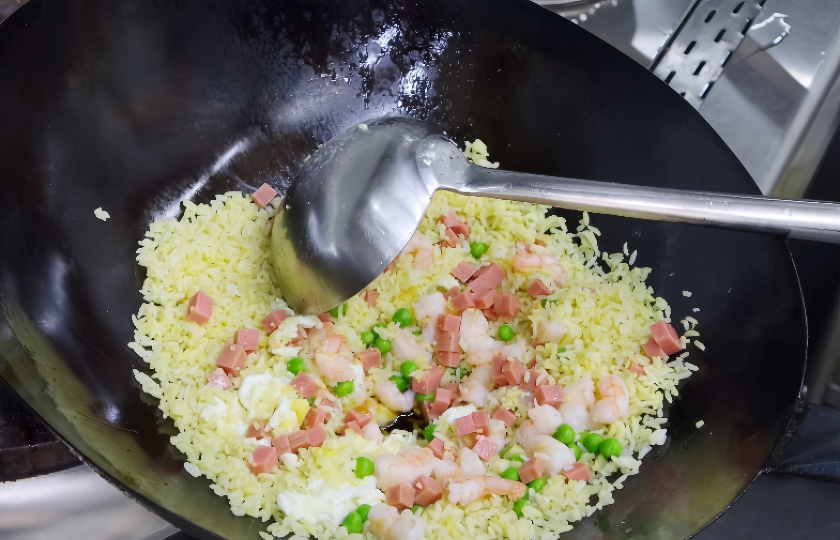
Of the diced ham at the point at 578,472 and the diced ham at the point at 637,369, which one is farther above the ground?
the diced ham at the point at 637,369

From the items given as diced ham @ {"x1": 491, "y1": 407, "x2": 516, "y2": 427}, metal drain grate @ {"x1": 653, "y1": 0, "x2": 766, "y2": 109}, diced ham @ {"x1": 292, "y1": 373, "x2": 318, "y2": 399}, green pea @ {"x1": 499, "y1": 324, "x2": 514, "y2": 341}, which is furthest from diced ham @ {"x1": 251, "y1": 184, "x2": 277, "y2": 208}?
metal drain grate @ {"x1": 653, "y1": 0, "x2": 766, "y2": 109}

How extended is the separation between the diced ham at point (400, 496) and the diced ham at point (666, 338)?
2.54 feet

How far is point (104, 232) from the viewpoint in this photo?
5.39 ft

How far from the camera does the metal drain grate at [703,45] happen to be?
2114 millimetres

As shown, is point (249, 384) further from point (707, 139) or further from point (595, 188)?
point (707, 139)

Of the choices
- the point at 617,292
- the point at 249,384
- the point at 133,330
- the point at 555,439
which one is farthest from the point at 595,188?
the point at 133,330

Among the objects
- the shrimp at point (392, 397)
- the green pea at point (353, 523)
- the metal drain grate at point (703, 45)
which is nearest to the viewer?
the green pea at point (353, 523)

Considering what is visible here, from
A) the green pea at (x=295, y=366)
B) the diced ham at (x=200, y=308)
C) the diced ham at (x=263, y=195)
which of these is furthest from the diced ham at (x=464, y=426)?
the diced ham at (x=263, y=195)

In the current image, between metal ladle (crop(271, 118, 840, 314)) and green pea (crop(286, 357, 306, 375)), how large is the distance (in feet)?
0.53

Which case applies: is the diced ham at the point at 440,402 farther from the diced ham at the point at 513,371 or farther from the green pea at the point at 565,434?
the green pea at the point at 565,434

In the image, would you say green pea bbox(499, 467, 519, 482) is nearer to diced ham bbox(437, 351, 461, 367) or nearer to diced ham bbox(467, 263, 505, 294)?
diced ham bbox(437, 351, 461, 367)

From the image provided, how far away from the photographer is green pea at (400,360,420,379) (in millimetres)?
1708

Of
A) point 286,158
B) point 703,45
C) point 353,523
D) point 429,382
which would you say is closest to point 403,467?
point 353,523

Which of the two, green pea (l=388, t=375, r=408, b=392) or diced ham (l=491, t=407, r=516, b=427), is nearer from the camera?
diced ham (l=491, t=407, r=516, b=427)
